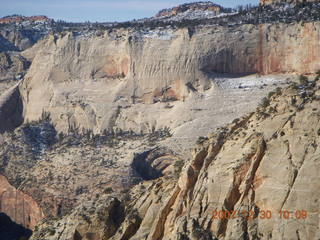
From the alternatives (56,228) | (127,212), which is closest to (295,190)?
(127,212)

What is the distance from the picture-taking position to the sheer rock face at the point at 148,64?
285 ft

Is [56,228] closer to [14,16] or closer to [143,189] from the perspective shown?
[143,189]

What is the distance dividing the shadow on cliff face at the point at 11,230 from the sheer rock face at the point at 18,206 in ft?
1.61

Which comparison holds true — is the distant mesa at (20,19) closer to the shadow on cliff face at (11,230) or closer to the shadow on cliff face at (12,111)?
the shadow on cliff face at (12,111)

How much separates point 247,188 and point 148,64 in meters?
42.7

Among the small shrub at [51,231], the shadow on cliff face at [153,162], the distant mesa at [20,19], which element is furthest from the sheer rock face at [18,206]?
the distant mesa at [20,19]

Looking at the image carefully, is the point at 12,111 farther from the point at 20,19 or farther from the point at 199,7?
the point at 20,19

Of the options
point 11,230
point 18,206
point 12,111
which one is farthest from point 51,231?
point 12,111

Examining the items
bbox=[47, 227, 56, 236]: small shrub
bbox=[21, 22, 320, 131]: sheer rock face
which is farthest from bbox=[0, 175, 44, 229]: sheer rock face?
bbox=[47, 227, 56, 236]: small shrub

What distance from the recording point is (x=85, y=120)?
9175cm

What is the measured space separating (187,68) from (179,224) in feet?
127

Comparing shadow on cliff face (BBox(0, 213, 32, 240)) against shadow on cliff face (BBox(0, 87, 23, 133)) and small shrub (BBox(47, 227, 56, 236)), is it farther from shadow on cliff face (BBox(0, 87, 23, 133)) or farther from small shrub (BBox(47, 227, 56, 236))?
small shrub (BBox(47, 227, 56, 236))

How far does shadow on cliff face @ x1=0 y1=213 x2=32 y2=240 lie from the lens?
79.6 metres

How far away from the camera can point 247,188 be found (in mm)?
49000
